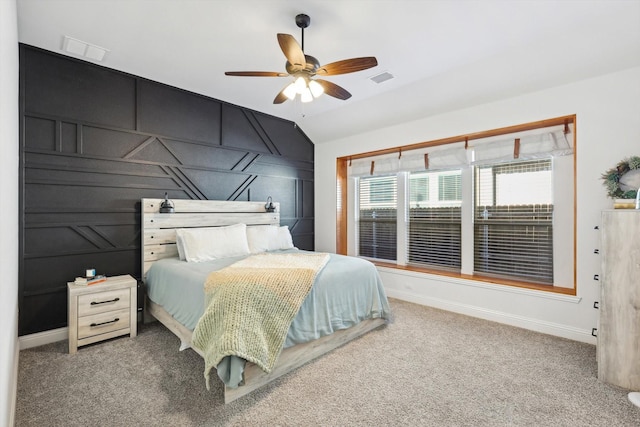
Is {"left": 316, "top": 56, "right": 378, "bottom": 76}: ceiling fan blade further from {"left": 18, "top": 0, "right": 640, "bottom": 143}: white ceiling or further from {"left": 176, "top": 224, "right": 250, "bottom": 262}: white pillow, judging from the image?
{"left": 176, "top": 224, "right": 250, "bottom": 262}: white pillow

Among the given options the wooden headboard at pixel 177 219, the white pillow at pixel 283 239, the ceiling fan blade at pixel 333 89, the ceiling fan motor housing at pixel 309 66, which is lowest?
the white pillow at pixel 283 239

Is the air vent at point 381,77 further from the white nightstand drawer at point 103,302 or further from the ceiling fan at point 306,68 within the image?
the white nightstand drawer at point 103,302

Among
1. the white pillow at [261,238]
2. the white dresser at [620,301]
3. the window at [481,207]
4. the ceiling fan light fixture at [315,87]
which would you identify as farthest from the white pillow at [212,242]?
the white dresser at [620,301]

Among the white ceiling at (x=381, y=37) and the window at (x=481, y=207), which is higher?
the white ceiling at (x=381, y=37)

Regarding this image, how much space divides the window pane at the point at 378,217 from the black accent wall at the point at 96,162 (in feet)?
6.85

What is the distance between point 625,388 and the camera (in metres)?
2.11

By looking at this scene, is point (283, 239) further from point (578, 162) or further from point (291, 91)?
point (578, 162)

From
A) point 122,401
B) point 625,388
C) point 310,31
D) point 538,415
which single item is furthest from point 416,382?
point 310,31

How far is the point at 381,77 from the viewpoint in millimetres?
3322

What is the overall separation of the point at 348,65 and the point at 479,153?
2266mm

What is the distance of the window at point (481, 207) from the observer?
3184mm

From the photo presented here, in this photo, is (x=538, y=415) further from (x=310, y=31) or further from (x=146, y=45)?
(x=146, y=45)

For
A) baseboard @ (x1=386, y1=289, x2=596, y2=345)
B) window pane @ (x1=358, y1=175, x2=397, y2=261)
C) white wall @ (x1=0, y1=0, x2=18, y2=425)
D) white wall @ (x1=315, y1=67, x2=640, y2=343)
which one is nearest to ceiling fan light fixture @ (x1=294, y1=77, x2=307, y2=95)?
white wall @ (x1=0, y1=0, x2=18, y2=425)

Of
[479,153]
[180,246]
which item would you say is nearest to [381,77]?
[479,153]
